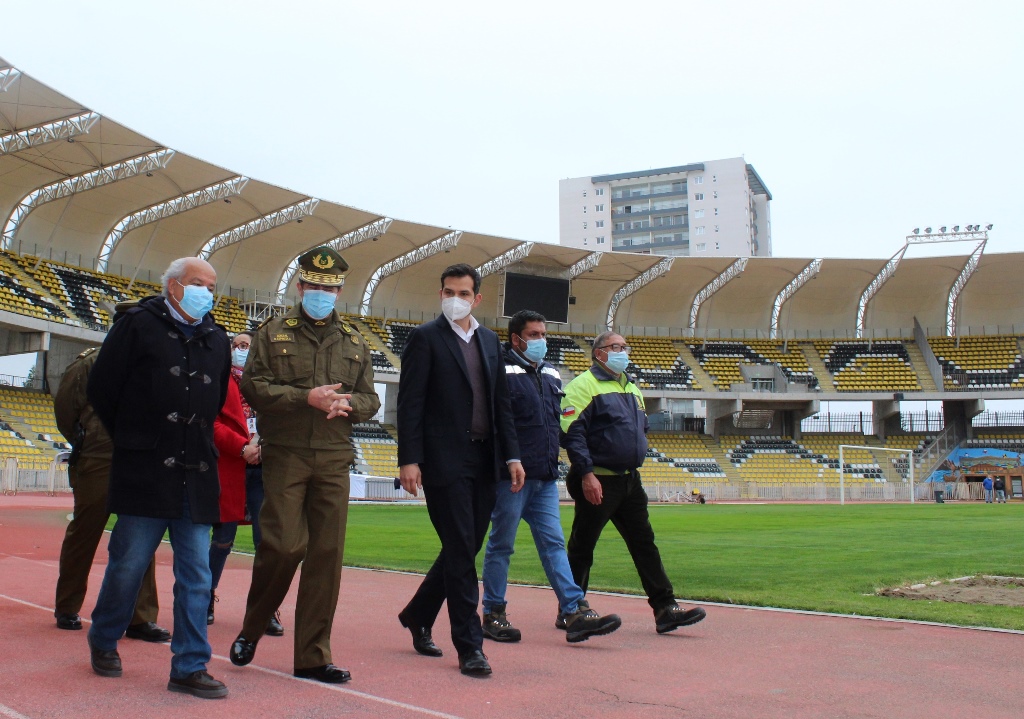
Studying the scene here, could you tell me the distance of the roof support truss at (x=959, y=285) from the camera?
145ft

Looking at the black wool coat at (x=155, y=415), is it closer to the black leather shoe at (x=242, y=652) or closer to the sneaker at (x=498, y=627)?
the black leather shoe at (x=242, y=652)

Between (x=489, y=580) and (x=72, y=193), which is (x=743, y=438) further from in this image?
(x=489, y=580)

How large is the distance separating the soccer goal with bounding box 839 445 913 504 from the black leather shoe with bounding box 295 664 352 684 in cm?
3776

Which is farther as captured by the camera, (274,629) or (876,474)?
(876,474)

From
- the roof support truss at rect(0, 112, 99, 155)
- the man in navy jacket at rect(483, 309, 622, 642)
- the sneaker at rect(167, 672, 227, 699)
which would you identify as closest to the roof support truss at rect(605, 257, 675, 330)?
the roof support truss at rect(0, 112, 99, 155)

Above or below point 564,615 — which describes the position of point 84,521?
above

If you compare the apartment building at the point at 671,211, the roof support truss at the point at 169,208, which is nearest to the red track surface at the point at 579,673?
the roof support truss at the point at 169,208

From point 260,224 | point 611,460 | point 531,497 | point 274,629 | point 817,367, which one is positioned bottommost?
point 274,629

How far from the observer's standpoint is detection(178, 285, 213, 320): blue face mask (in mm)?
4223

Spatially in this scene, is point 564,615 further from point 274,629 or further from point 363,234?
point 363,234

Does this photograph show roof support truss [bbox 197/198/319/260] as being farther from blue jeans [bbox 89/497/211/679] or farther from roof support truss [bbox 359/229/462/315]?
blue jeans [bbox 89/497/211/679]

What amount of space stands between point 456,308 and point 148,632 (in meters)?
2.53

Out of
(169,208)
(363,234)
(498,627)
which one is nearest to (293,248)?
(363,234)

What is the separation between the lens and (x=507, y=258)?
43.1m
